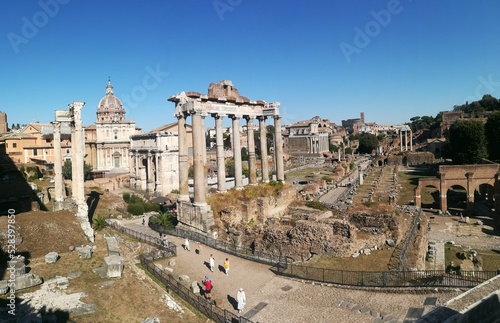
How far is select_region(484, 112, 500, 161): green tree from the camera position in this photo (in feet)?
188

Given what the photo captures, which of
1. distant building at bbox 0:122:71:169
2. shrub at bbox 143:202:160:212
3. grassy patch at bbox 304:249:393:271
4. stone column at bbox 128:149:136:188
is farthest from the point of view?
stone column at bbox 128:149:136:188

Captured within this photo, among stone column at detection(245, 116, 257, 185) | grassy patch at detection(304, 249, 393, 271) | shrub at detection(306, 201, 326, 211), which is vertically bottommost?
grassy patch at detection(304, 249, 393, 271)

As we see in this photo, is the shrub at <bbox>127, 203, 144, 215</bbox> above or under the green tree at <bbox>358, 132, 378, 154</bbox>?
under

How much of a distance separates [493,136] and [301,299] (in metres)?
57.0

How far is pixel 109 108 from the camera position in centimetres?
7512

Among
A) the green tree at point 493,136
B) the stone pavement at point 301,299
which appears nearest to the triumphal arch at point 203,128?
the stone pavement at point 301,299

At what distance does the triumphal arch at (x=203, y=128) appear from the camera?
897 inches

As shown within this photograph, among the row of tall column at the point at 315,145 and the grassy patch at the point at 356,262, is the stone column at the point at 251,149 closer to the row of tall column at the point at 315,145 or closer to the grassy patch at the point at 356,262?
the grassy patch at the point at 356,262

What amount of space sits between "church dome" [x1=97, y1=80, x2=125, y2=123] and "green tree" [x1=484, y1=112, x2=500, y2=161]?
212ft

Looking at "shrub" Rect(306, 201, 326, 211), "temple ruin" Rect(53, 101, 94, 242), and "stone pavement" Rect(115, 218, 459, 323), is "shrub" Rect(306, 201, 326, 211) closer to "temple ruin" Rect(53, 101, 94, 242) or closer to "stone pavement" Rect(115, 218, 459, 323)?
"stone pavement" Rect(115, 218, 459, 323)

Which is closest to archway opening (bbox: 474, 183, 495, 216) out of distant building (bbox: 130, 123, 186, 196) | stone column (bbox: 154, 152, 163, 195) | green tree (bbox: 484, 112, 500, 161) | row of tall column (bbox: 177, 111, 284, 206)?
green tree (bbox: 484, 112, 500, 161)

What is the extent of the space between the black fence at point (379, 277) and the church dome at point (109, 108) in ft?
216

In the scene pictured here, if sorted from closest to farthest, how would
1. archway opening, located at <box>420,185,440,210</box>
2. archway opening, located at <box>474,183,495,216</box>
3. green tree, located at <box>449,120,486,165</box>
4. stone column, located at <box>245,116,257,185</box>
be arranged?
stone column, located at <box>245,116,257,185</box> < archway opening, located at <box>474,183,495,216</box> < archway opening, located at <box>420,185,440,210</box> < green tree, located at <box>449,120,486,165</box>

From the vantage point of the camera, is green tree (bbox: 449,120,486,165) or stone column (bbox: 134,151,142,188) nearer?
stone column (bbox: 134,151,142,188)
